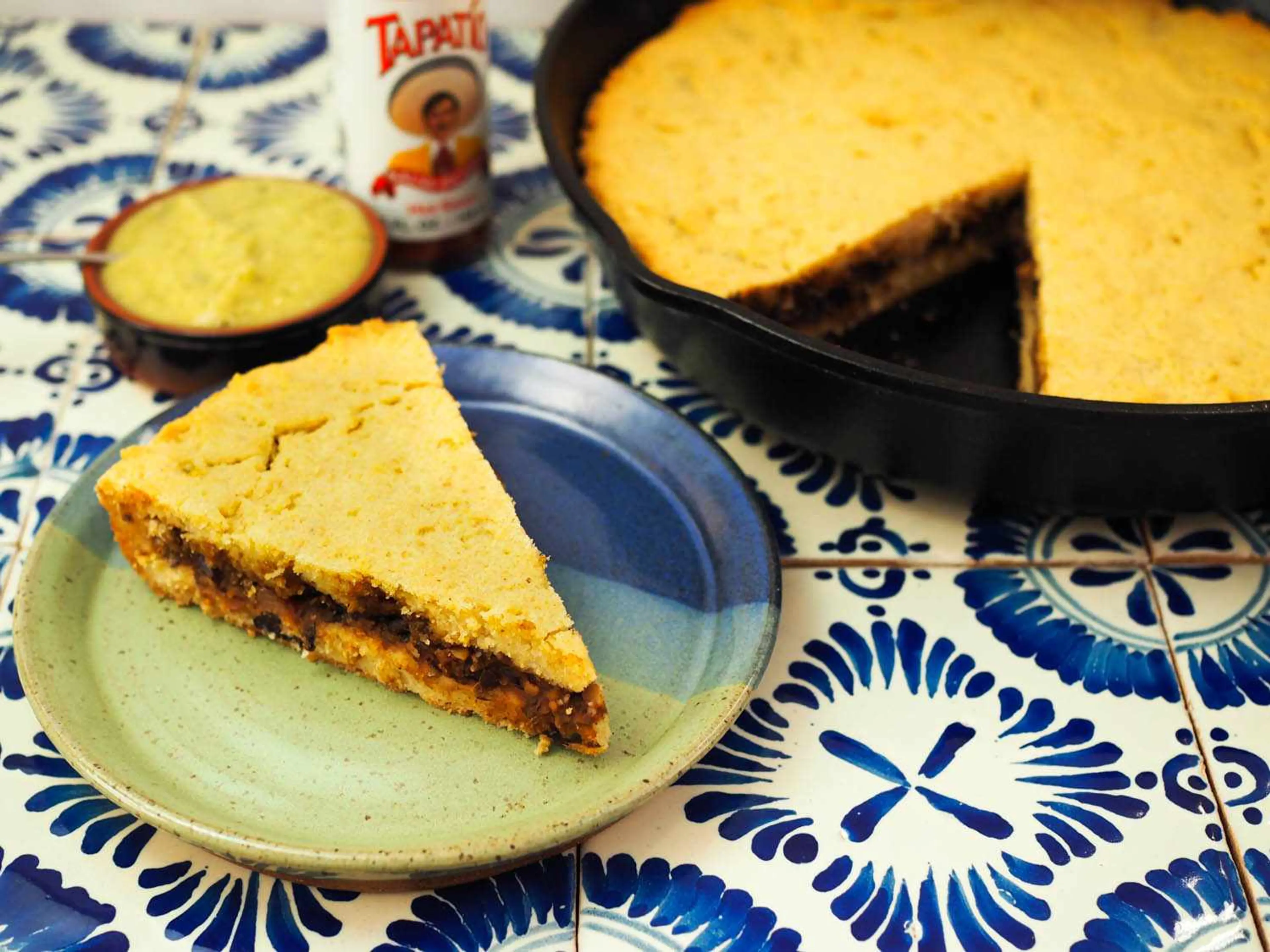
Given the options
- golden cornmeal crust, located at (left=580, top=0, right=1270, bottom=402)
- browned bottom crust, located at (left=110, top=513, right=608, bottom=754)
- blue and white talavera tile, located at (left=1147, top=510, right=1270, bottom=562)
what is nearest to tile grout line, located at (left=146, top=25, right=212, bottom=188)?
golden cornmeal crust, located at (left=580, top=0, right=1270, bottom=402)

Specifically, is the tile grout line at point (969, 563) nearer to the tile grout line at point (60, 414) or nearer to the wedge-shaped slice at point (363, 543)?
the wedge-shaped slice at point (363, 543)

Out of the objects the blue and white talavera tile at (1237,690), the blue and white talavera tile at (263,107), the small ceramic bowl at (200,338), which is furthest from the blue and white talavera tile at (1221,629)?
the blue and white talavera tile at (263,107)

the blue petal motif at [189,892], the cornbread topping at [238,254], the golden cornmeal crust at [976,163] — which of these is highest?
the golden cornmeal crust at [976,163]

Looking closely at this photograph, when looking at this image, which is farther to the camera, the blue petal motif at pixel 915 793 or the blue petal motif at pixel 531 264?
the blue petal motif at pixel 531 264

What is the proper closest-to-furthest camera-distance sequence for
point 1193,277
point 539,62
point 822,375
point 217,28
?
1. point 822,375
2. point 1193,277
3. point 539,62
4. point 217,28

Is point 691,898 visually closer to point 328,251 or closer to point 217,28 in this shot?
point 328,251

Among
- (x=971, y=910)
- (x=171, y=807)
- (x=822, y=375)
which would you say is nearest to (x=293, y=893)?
(x=171, y=807)

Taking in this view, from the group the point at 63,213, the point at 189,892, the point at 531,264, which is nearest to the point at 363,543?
the point at 189,892
